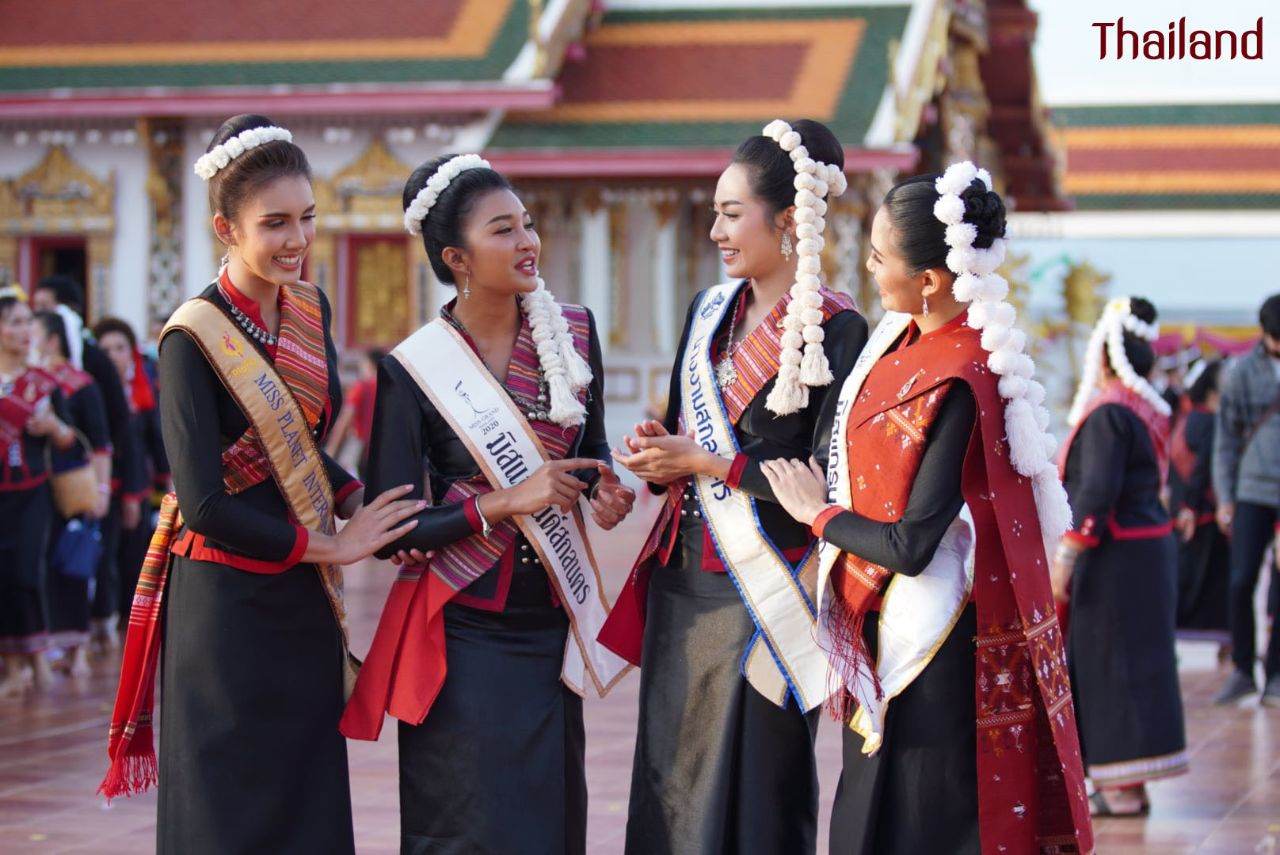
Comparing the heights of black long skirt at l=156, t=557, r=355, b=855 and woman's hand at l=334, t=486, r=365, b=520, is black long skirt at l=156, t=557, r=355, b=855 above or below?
below

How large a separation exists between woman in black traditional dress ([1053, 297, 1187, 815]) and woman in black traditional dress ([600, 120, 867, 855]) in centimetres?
246

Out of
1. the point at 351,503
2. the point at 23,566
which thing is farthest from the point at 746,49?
the point at 351,503

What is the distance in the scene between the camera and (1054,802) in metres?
3.69

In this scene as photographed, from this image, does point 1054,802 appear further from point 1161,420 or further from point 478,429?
point 1161,420

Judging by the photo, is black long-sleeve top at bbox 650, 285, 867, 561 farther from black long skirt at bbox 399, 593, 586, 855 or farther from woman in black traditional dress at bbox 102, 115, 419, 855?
woman in black traditional dress at bbox 102, 115, 419, 855

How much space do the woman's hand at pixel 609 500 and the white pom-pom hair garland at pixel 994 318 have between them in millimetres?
909

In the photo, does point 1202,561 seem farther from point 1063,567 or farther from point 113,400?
point 113,400

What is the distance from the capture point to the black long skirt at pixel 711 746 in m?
3.96

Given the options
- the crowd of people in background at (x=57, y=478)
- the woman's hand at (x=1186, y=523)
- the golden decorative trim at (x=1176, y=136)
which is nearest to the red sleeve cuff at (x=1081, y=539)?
the woman's hand at (x=1186, y=523)

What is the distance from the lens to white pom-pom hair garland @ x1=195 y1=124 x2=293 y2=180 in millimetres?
3977

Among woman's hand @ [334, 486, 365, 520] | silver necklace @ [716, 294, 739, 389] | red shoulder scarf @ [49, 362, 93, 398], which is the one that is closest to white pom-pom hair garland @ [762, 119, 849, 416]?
silver necklace @ [716, 294, 739, 389]

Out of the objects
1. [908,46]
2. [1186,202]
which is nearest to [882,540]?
[908,46]

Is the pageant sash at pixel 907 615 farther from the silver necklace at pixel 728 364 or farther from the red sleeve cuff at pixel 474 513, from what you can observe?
the red sleeve cuff at pixel 474 513

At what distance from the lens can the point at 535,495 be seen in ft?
13.0
